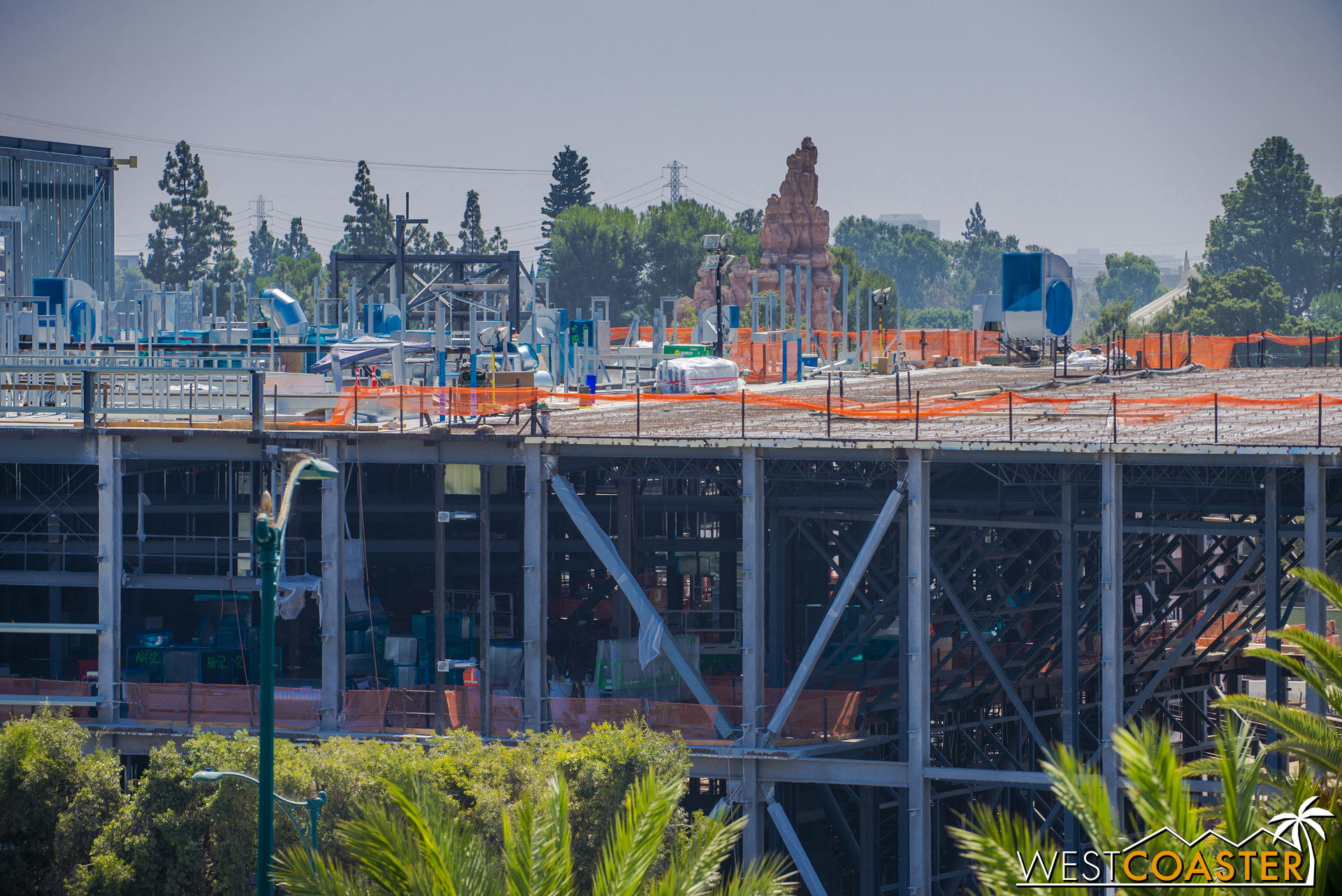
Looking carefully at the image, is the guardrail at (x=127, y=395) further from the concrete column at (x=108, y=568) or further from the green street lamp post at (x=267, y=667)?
the green street lamp post at (x=267, y=667)

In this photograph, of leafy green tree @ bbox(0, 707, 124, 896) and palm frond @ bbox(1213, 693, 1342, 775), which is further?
leafy green tree @ bbox(0, 707, 124, 896)

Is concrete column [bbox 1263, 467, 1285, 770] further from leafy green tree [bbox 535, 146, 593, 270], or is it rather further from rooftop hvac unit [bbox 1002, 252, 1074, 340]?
leafy green tree [bbox 535, 146, 593, 270]

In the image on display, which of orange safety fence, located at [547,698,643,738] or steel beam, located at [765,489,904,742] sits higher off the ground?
steel beam, located at [765,489,904,742]

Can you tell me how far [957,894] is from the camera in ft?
135

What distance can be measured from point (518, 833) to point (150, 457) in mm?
25802

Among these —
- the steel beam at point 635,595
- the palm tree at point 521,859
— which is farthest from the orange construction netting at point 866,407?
the palm tree at point 521,859

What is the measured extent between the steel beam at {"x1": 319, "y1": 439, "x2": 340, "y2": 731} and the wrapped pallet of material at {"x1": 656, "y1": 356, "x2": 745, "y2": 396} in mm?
22171

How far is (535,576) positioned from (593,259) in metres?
148

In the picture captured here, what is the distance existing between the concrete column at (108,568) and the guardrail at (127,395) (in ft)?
4.28

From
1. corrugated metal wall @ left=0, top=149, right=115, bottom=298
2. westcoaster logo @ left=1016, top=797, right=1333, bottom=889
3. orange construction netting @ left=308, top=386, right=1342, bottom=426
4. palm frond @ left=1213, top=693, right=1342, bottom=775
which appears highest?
corrugated metal wall @ left=0, top=149, right=115, bottom=298

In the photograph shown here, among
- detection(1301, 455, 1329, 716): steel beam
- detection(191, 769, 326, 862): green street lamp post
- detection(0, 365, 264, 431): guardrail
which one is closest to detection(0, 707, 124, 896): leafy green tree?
detection(191, 769, 326, 862): green street lamp post

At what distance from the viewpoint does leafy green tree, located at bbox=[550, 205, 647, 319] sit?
182 m

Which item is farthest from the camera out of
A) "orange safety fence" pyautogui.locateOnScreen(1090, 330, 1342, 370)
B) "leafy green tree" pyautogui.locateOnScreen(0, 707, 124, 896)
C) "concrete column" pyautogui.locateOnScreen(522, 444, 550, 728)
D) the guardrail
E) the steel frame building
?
"orange safety fence" pyautogui.locateOnScreen(1090, 330, 1342, 370)

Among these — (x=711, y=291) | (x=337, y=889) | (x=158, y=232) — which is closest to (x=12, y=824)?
(x=337, y=889)
